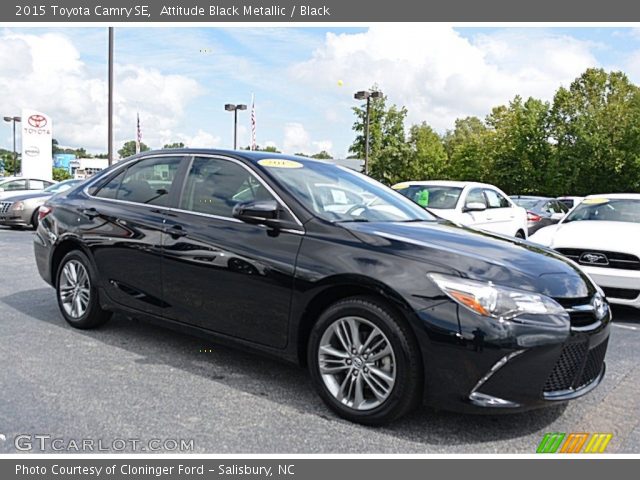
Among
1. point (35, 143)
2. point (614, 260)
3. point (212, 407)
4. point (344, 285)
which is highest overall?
point (35, 143)

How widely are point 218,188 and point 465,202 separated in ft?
20.4

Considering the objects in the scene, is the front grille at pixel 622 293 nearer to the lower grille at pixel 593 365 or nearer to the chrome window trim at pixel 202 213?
the lower grille at pixel 593 365

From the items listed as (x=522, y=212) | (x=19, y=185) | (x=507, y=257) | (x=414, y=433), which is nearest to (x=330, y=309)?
(x=414, y=433)

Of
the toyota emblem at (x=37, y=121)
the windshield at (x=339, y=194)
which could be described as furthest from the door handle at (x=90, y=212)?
the toyota emblem at (x=37, y=121)

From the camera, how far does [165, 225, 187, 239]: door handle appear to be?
428 cm

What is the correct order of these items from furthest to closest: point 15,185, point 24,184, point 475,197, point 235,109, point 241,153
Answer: point 235,109, point 24,184, point 15,185, point 475,197, point 241,153

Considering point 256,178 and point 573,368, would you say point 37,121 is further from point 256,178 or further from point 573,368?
point 573,368

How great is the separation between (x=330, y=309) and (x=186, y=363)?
146 cm

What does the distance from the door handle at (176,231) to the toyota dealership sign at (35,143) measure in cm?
3213

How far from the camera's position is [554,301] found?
10.6ft

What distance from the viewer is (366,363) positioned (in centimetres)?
340

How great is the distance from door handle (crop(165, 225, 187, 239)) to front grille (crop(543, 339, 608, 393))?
2.53 metres

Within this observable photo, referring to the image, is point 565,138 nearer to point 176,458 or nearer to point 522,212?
point 522,212

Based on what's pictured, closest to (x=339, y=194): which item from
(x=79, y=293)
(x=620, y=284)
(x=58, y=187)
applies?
(x=79, y=293)
